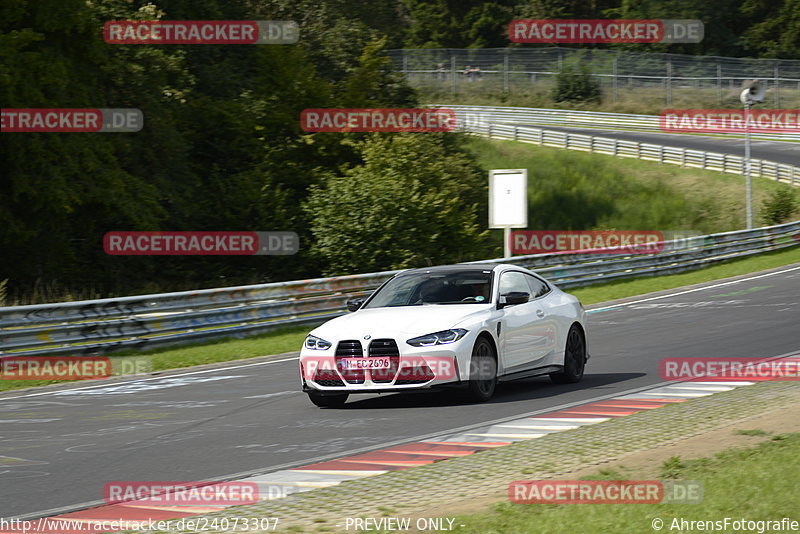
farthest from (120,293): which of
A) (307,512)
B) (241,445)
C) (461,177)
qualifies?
(307,512)

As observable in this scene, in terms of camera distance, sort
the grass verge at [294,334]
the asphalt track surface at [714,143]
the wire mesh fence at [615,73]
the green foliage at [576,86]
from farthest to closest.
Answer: the green foliage at [576,86]
the wire mesh fence at [615,73]
the asphalt track surface at [714,143]
the grass verge at [294,334]

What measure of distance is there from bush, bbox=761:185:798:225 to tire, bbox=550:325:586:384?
33.8 metres

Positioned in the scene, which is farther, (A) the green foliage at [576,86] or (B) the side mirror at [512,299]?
(A) the green foliage at [576,86]

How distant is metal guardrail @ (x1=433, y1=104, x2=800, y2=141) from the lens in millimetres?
68500

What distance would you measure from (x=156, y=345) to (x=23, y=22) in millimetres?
12887

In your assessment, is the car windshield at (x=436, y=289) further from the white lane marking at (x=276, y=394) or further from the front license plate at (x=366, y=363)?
the white lane marking at (x=276, y=394)

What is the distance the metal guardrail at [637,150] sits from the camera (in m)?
53.8

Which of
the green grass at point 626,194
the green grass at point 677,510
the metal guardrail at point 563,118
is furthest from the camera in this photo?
the metal guardrail at point 563,118

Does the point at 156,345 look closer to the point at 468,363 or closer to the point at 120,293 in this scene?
the point at 468,363

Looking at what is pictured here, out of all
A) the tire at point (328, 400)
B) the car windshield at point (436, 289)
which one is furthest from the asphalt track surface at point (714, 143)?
the tire at point (328, 400)

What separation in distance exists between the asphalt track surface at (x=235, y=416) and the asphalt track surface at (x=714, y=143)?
3924cm

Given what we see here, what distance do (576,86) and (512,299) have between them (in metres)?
64.2

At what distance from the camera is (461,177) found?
45.9 m

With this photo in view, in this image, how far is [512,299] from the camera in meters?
13.0
